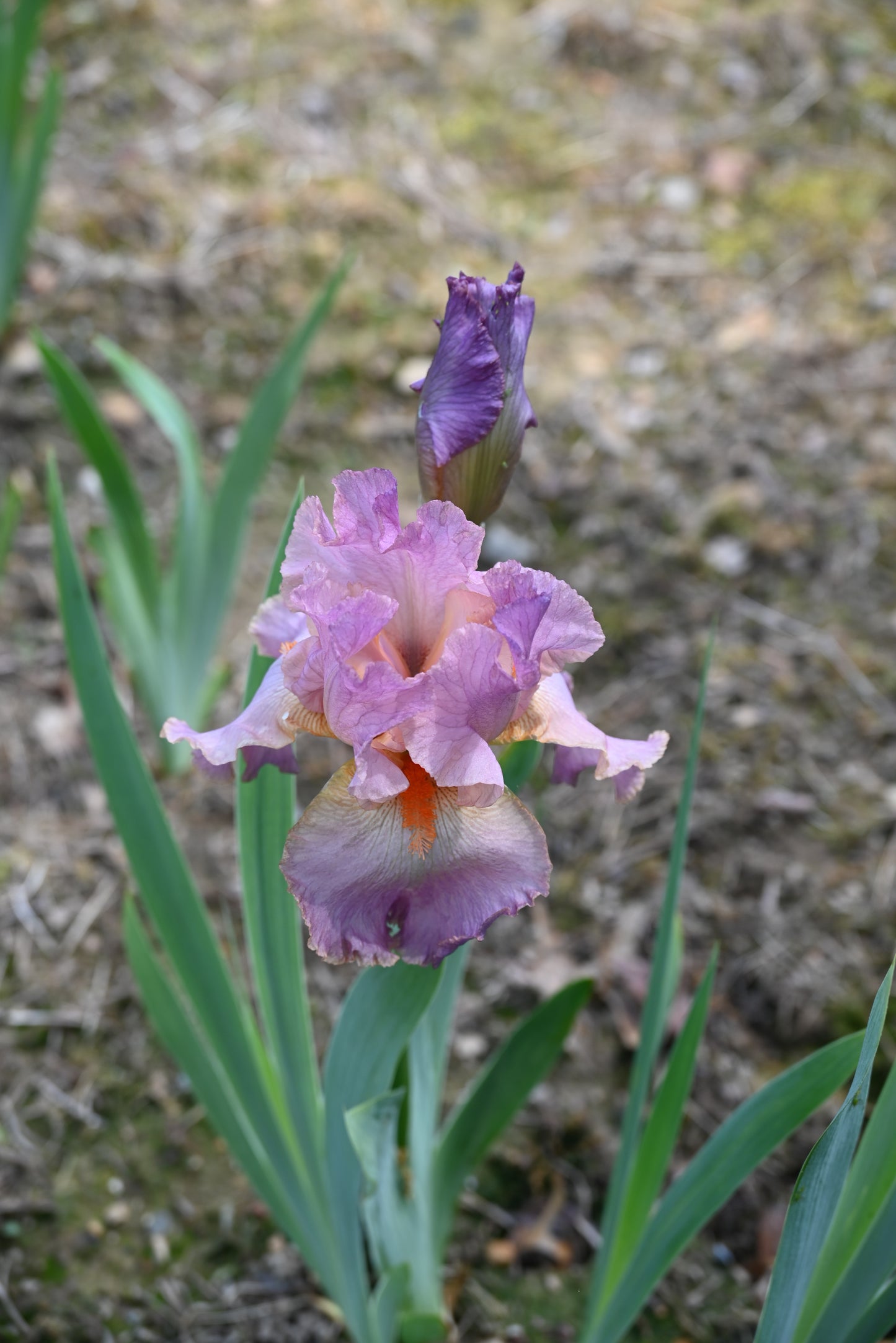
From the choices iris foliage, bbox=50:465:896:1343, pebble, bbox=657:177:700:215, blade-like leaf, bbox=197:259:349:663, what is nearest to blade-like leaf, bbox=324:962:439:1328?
iris foliage, bbox=50:465:896:1343

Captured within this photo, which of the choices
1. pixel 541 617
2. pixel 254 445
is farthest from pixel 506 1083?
pixel 254 445

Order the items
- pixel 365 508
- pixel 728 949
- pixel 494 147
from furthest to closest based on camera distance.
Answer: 1. pixel 494 147
2. pixel 728 949
3. pixel 365 508

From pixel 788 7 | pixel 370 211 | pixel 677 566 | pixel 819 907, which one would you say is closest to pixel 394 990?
pixel 819 907

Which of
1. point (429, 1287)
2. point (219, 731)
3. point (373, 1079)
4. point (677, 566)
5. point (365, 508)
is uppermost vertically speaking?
point (365, 508)

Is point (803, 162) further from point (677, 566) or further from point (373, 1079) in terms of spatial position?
point (373, 1079)

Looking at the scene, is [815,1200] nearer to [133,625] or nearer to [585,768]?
[585,768]

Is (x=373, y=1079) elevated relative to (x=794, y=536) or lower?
elevated
